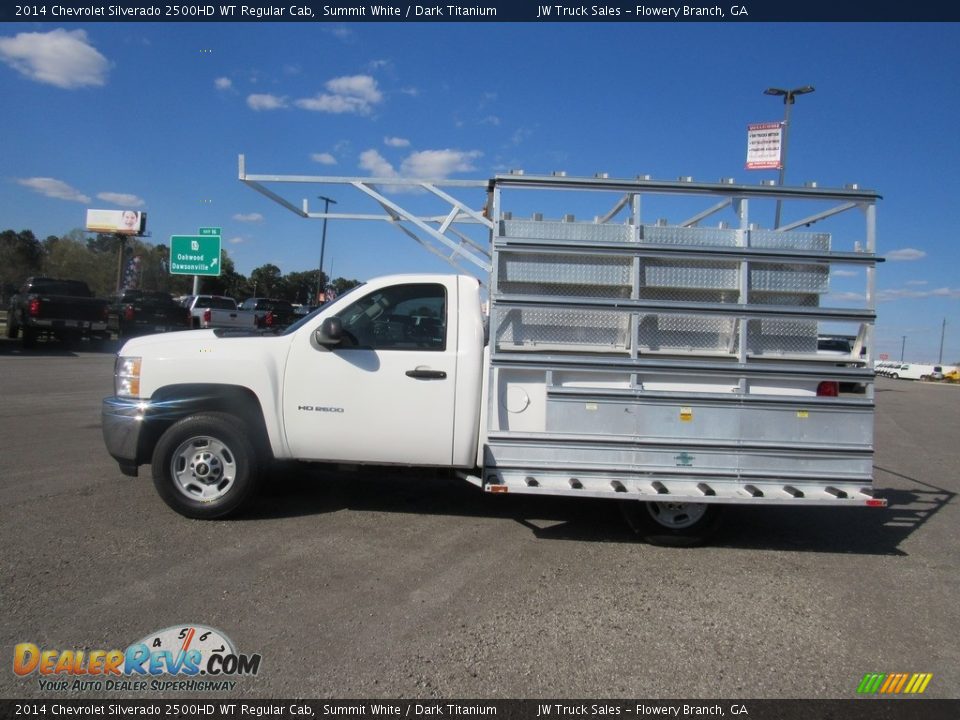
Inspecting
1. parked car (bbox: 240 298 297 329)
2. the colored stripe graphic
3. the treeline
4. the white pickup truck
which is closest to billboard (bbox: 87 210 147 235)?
the treeline

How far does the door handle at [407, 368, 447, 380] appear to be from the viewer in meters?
5.24

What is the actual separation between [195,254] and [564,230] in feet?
99.2

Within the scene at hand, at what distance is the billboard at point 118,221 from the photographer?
4828 cm

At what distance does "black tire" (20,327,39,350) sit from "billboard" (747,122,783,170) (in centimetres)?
2158

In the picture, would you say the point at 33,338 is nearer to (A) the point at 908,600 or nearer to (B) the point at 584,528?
(B) the point at 584,528

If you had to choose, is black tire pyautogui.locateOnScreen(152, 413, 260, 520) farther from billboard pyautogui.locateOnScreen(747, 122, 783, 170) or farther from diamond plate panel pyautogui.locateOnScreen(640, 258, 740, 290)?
billboard pyautogui.locateOnScreen(747, 122, 783, 170)

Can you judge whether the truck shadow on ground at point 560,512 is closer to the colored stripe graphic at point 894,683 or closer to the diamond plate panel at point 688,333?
the diamond plate panel at point 688,333

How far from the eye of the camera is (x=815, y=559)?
5.36 meters

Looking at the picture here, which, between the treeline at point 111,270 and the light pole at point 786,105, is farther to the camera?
the treeline at point 111,270

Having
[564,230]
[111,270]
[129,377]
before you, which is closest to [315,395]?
[129,377]

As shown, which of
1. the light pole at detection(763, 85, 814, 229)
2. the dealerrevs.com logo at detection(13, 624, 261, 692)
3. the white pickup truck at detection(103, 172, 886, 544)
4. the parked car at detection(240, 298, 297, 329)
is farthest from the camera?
the parked car at detection(240, 298, 297, 329)

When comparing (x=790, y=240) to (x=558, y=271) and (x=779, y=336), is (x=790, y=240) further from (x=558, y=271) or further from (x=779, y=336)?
(x=558, y=271)

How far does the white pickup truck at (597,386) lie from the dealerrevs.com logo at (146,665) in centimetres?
193

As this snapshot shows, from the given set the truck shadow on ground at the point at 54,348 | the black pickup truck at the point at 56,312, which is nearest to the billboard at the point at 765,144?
the black pickup truck at the point at 56,312
